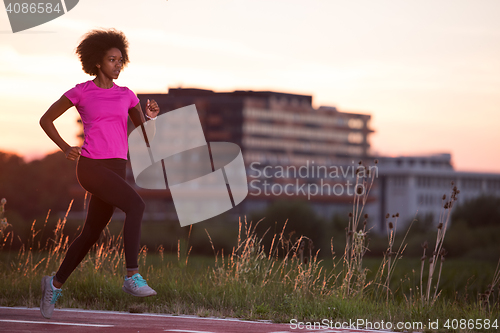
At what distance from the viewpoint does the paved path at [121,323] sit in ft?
18.1

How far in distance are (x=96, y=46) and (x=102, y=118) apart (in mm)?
736

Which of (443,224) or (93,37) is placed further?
(443,224)

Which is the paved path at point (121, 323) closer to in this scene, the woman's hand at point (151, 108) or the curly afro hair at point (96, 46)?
the woman's hand at point (151, 108)

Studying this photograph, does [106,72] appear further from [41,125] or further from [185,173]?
[185,173]

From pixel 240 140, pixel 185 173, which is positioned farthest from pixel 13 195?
pixel 240 140

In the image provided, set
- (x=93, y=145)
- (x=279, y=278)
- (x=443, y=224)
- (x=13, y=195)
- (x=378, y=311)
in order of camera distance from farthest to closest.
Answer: (x=13, y=195), (x=279, y=278), (x=443, y=224), (x=378, y=311), (x=93, y=145)

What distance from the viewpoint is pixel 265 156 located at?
152875 millimetres

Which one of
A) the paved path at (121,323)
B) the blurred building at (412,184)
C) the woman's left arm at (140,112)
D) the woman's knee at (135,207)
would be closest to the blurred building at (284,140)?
the blurred building at (412,184)

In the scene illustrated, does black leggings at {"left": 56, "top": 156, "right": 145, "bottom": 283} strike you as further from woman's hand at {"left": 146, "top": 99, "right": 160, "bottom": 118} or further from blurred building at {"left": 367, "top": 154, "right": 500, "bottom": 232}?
blurred building at {"left": 367, "top": 154, "right": 500, "bottom": 232}

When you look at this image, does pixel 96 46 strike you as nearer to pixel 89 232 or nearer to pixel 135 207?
pixel 135 207

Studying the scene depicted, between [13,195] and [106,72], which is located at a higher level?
[106,72]

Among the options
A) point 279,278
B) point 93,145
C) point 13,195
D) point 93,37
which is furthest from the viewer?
point 13,195

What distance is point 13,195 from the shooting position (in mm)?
70500

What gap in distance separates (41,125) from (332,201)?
138004mm
